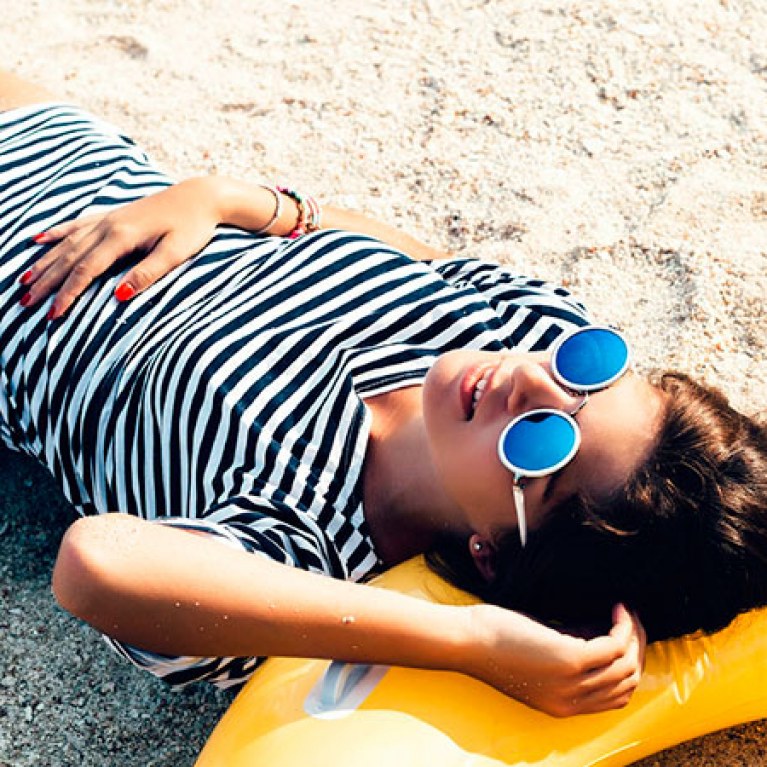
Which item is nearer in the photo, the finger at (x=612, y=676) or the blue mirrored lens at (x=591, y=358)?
the finger at (x=612, y=676)

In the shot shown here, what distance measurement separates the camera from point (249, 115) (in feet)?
12.9

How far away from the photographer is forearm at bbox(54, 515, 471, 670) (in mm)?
1812

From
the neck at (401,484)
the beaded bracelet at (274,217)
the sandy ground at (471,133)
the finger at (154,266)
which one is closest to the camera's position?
the neck at (401,484)

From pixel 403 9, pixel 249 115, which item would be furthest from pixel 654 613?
pixel 403 9

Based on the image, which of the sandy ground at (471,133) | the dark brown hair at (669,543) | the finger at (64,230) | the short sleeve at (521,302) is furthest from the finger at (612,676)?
the finger at (64,230)

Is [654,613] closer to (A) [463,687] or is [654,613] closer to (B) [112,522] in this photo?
(A) [463,687]

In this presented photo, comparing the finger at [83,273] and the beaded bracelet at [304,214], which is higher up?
the beaded bracelet at [304,214]

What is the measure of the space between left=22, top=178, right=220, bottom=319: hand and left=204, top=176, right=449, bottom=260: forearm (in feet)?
0.14

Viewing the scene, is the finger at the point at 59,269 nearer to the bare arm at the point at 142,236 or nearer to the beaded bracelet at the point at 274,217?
the bare arm at the point at 142,236

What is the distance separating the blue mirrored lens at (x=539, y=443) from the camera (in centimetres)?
193

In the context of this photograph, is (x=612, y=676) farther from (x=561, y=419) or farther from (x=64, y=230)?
(x=64, y=230)

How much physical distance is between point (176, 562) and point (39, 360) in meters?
0.89

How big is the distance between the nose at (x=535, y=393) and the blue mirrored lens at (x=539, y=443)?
5 centimetres

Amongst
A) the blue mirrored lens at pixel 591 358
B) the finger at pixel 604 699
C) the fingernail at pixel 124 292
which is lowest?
the finger at pixel 604 699
